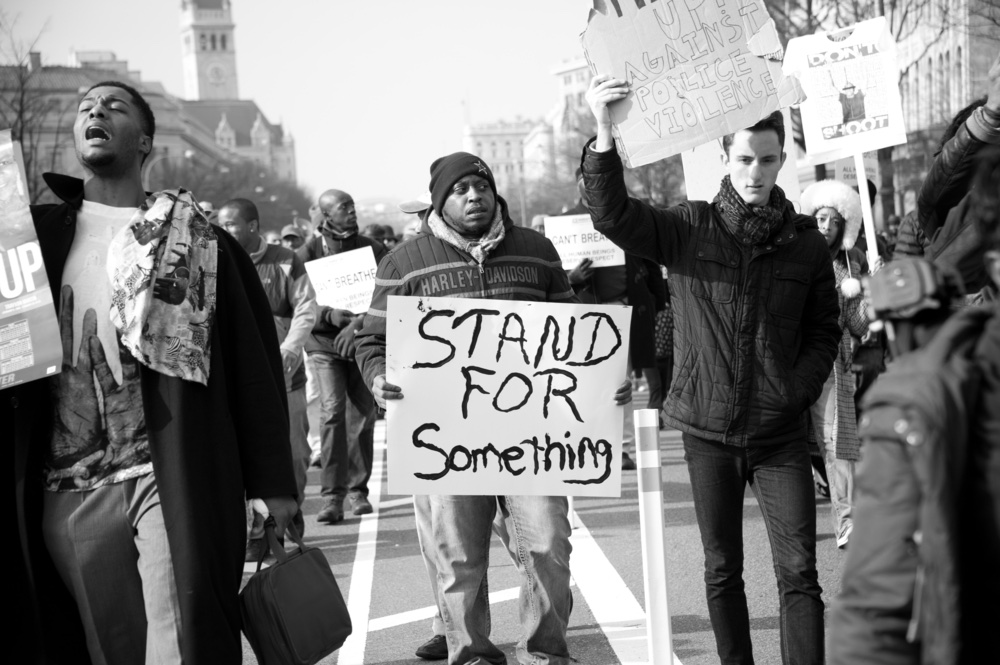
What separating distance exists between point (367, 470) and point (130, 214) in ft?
19.8

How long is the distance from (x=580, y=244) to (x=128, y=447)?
728 centimetres

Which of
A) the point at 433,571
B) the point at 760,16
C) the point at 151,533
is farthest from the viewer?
the point at 433,571

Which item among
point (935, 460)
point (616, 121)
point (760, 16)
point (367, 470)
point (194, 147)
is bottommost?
point (367, 470)

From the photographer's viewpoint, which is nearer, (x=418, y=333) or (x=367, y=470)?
(x=418, y=333)

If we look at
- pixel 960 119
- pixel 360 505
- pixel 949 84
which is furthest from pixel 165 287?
pixel 949 84

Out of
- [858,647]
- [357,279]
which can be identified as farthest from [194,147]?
[858,647]

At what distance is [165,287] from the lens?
3.96 meters

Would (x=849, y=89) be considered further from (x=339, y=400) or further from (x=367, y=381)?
(x=339, y=400)

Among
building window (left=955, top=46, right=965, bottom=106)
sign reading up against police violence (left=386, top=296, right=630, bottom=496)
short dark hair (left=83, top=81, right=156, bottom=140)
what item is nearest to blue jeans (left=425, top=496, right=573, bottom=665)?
sign reading up against police violence (left=386, top=296, right=630, bottom=496)

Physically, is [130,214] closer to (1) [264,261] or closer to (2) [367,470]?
(1) [264,261]

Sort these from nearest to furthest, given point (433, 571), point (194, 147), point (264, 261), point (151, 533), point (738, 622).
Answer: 1. point (151, 533)
2. point (738, 622)
3. point (433, 571)
4. point (264, 261)
5. point (194, 147)

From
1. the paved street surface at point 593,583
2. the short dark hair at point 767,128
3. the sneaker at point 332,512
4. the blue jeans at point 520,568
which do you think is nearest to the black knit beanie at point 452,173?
the short dark hair at point 767,128

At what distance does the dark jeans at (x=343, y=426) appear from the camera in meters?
9.59

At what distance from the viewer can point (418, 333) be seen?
5133 millimetres
